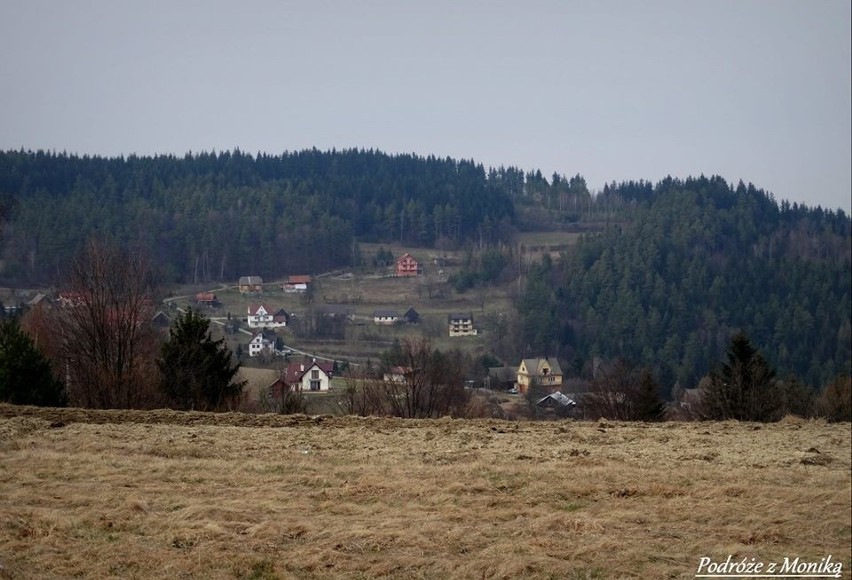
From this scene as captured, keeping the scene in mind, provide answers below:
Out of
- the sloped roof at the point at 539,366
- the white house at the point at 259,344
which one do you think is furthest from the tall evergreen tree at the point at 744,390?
the sloped roof at the point at 539,366

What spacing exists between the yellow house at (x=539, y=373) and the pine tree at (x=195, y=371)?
39.2 m

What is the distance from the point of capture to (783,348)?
76188 millimetres

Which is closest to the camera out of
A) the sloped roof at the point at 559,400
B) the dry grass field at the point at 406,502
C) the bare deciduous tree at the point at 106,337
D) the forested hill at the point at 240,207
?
the dry grass field at the point at 406,502

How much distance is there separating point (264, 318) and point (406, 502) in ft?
209

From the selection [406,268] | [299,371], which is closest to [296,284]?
[406,268]

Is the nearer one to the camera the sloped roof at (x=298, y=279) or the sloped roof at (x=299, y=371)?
the sloped roof at (x=299, y=371)

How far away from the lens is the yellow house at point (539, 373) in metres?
61.8

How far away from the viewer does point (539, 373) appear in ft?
213

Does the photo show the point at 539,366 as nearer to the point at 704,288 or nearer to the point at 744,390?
the point at 744,390

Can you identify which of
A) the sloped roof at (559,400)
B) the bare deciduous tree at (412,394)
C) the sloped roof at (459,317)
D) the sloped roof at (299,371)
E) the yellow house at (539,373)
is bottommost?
the yellow house at (539,373)

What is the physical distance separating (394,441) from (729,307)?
95221mm

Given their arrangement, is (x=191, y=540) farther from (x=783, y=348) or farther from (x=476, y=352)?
(x=783, y=348)

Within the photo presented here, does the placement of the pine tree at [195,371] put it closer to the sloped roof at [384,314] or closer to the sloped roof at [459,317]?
the sloped roof at [384,314]

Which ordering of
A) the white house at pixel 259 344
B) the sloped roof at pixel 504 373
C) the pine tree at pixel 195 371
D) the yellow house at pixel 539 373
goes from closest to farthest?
the pine tree at pixel 195 371 < the white house at pixel 259 344 < the yellow house at pixel 539 373 < the sloped roof at pixel 504 373
